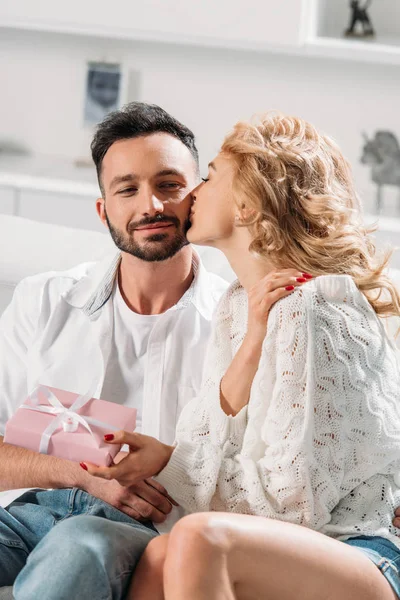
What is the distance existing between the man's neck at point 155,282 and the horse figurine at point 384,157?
1.71m

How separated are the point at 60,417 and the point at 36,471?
0.91 feet

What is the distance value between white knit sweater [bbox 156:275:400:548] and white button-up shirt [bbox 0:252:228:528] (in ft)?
1.17

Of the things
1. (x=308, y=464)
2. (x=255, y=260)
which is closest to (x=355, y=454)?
(x=308, y=464)

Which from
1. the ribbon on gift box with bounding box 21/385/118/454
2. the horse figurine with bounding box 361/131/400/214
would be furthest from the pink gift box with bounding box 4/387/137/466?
the horse figurine with bounding box 361/131/400/214

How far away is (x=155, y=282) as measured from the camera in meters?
2.05

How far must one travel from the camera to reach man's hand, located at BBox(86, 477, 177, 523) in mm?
Answer: 1709

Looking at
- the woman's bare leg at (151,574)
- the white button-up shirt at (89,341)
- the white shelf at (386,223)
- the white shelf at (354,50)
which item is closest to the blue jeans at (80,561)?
the woman's bare leg at (151,574)

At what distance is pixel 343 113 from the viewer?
3.76 m

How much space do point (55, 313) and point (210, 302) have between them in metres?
0.32

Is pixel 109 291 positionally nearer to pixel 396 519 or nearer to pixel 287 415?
pixel 287 415

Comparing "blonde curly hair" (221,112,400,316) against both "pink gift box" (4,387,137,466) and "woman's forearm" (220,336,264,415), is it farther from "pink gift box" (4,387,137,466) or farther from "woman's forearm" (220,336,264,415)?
"pink gift box" (4,387,137,466)

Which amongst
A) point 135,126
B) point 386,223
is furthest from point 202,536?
point 386,223

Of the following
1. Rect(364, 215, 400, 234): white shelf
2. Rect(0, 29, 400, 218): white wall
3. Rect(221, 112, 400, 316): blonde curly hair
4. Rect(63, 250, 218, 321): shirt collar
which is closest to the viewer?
Rect(221, 112, 400, 316): blonde curly hair

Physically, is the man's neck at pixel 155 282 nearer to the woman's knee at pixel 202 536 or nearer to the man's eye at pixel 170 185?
the man's eye at pixel 170 185
